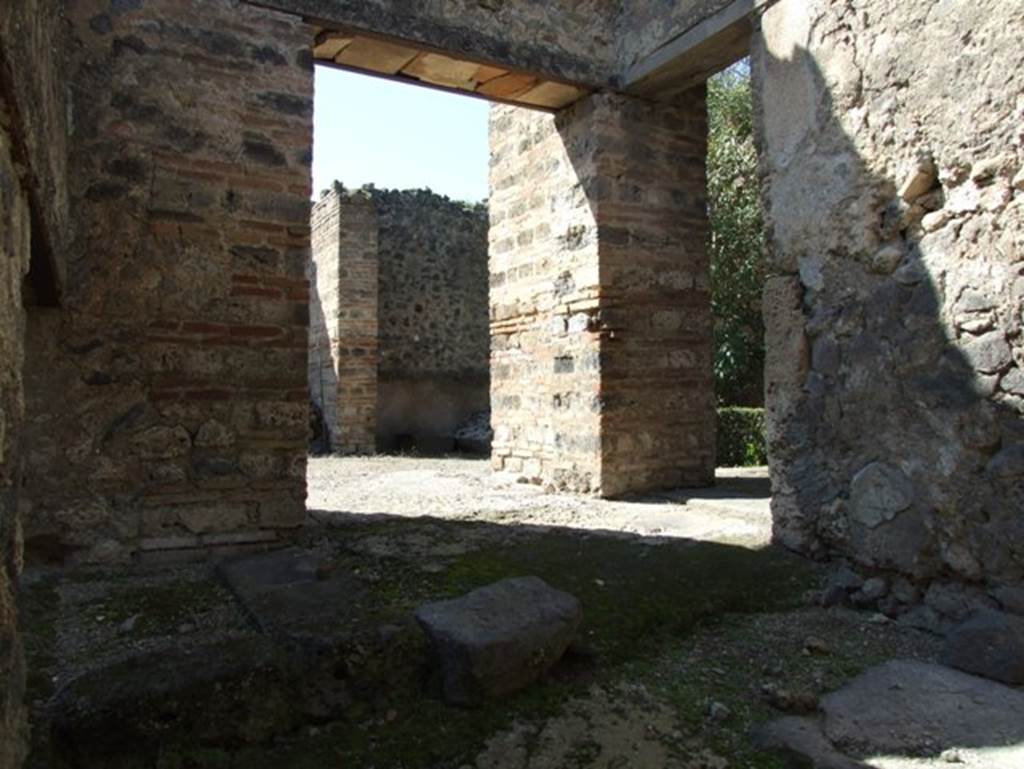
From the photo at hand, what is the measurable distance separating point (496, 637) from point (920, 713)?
4.12 feet

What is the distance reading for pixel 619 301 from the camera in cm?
518

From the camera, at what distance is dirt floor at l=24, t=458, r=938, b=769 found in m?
1.93

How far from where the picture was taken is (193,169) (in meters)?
3.69

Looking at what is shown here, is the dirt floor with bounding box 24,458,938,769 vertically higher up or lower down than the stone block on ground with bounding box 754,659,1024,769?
higher up

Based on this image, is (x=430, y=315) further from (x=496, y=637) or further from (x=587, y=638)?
(x=496, y=637)

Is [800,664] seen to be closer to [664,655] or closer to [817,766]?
[664,655]

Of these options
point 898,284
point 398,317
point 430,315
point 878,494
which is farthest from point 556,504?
point 430,315

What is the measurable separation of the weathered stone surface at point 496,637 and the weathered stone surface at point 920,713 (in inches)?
32.6

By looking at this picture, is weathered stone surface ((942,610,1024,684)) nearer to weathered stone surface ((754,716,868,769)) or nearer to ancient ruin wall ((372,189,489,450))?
weathered stone surface ((754,716,868,769))

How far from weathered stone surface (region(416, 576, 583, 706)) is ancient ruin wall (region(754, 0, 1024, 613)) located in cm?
158

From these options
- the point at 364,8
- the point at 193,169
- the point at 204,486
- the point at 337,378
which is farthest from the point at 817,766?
the point at 337,378

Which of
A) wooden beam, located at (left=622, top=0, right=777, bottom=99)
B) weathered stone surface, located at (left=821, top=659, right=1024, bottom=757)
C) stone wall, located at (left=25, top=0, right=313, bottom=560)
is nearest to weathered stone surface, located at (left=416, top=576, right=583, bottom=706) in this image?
weathered stone surface, located at (left=821, top=659, right=1024, bottom=757)

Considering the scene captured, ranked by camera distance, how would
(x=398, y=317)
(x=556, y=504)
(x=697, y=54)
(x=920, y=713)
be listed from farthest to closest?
(x=398, y=317), (x=556, y=504), (x=697, y=54), (x=920, y=713)

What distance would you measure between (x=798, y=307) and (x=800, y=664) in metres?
1.79
